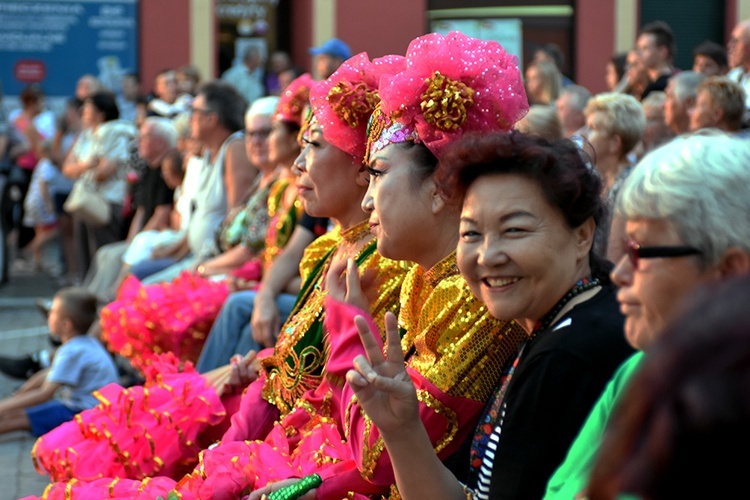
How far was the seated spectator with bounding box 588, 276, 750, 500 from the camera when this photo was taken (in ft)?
3.26

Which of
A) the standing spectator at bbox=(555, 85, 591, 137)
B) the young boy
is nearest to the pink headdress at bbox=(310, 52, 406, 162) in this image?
the young boy

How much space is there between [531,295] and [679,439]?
1.52 m

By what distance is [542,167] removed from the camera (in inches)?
99.2

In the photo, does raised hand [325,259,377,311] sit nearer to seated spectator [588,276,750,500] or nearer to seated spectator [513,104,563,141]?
seated spectator [513,104,563,141]

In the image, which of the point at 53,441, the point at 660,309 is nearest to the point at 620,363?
the point at 660,309

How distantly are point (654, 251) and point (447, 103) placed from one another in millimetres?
1142

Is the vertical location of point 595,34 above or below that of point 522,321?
above

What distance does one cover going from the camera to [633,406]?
1053 millimetres

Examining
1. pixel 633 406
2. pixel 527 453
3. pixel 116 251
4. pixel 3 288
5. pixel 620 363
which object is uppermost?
pixel 633 406

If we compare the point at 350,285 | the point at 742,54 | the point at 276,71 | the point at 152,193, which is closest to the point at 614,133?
the point at 742,54

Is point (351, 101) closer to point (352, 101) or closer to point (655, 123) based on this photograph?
point (352, 101)

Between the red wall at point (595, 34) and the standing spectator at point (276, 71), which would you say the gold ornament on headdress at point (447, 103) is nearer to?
the standing spectator at point (276, 71)

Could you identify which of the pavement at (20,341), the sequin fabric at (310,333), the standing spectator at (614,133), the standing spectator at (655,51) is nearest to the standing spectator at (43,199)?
the pavement at (20,341)

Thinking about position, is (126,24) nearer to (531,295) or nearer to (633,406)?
(531,295)
